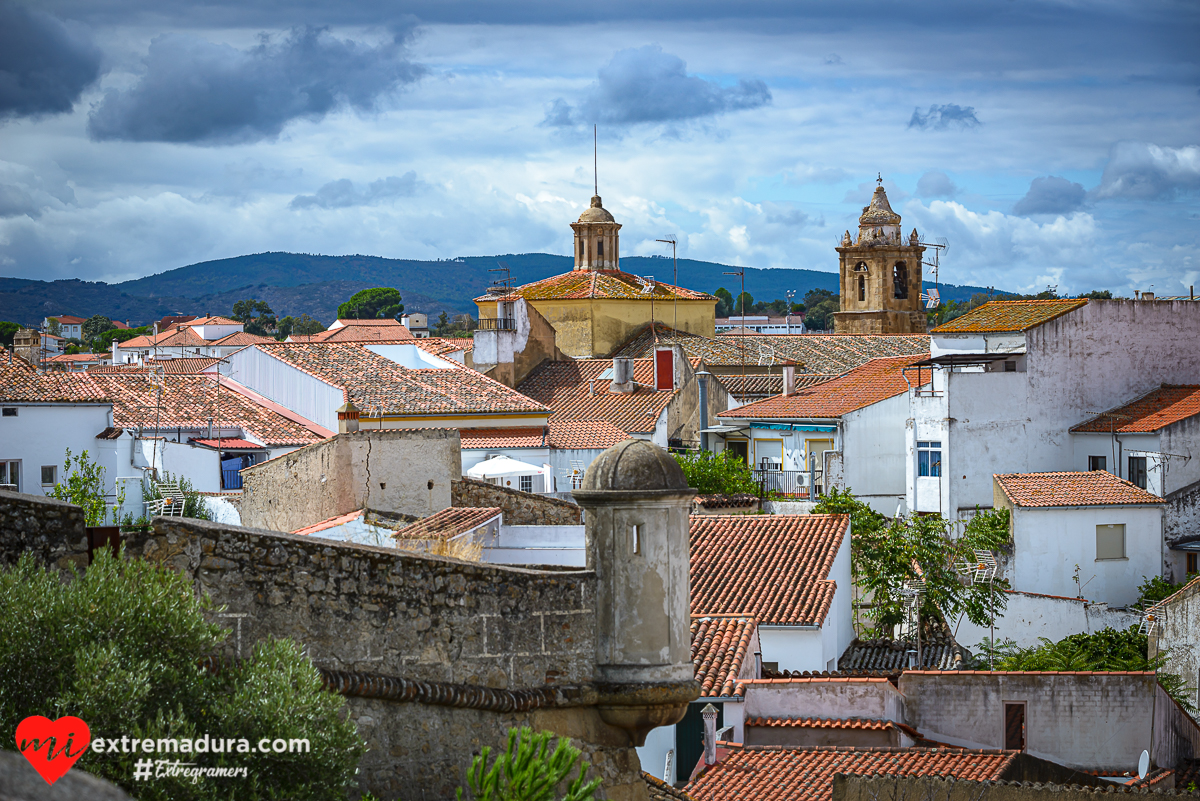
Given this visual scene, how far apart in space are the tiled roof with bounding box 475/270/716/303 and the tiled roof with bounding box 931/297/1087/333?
24.8 metres

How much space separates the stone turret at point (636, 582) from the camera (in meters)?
9.23

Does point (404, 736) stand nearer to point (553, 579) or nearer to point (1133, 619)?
point (553, 579)

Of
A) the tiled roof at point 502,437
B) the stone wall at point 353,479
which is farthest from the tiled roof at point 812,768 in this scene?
the tiled roof at point 502,437

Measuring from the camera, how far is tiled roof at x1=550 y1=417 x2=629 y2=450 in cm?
3478

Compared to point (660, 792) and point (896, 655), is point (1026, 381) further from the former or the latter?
point (660, 792)

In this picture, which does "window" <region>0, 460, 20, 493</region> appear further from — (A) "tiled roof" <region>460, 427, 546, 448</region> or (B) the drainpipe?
(B) the drainpipe

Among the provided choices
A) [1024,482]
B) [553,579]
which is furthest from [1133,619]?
[553,579]

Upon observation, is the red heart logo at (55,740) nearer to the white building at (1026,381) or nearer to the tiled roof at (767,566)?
the tiled roof at (767,566)

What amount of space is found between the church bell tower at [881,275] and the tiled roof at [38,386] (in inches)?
2505

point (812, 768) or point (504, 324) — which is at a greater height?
point (504, 324)

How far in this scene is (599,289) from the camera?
204 feet

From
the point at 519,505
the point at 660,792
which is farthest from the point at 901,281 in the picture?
the point at 660,792

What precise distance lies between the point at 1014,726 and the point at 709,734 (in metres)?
4.35

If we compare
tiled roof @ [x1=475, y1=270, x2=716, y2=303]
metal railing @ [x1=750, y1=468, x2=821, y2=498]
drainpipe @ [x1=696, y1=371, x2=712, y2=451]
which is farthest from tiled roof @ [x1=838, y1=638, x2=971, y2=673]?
tiled roof @ [x1=475, y1=270, x2=716, y2=303]
